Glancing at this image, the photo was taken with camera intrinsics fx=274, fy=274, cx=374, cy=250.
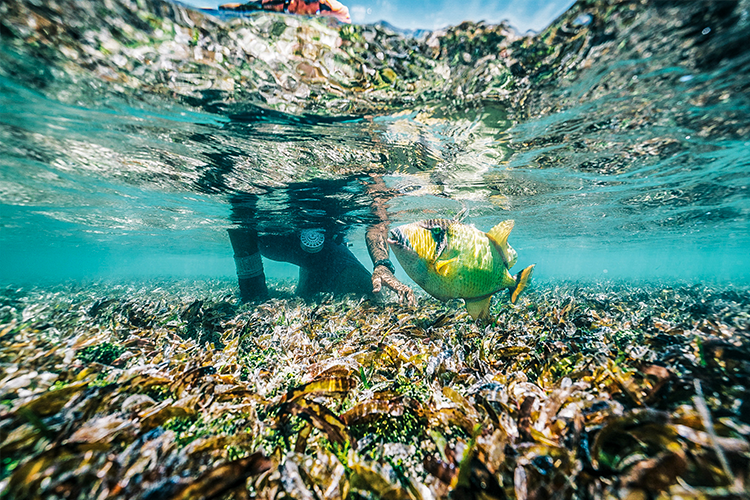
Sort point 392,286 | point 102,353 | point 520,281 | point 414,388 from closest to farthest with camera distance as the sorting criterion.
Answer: point 414,388, point 102,353, point 520,281, point 392,286

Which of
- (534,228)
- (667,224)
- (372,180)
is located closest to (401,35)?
(372,180)

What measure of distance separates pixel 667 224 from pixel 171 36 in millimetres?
27342

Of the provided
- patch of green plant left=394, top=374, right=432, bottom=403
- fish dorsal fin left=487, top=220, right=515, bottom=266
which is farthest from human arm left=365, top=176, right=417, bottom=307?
patch of green plant left=394, top=374, right=432, bottom=403

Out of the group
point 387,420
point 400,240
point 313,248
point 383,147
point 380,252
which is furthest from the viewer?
point 313,248

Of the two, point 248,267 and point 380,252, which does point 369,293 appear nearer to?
point 380,252

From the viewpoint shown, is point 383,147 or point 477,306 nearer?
point 477,306

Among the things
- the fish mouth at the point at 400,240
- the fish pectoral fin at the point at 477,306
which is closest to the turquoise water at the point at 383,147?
the fish mouth at the point at 400,240

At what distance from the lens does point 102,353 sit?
9.05 ft

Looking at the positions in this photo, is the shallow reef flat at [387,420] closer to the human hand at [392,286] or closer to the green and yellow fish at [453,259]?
the green and yellow fish at [453,259]

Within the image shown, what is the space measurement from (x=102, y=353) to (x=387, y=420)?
2.99m

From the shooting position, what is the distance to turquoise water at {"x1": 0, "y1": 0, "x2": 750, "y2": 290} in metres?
4.80

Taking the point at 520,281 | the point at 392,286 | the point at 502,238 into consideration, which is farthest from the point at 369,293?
the point at 502,238

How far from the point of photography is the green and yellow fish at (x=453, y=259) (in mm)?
3250

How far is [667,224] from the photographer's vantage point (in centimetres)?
1877
